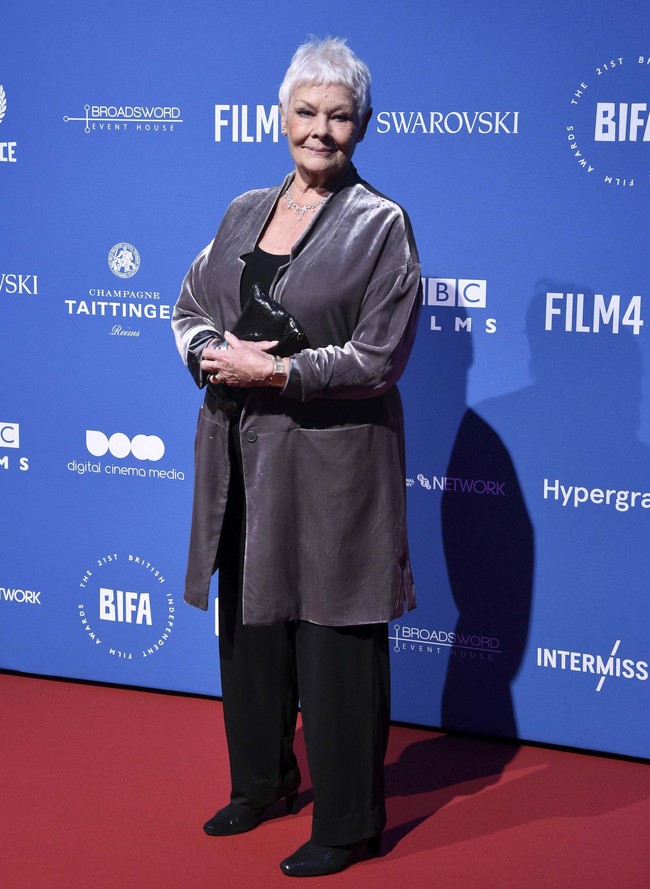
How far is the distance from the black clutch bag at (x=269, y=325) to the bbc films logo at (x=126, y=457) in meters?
1.19

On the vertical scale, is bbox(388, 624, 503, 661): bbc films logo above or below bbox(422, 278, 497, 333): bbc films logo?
below

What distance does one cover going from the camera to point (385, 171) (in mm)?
3225

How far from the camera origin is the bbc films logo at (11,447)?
3.75 meters

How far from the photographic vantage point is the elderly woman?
243 cm

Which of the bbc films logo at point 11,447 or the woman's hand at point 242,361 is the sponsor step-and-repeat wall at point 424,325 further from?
the woman's hand at point 242,361

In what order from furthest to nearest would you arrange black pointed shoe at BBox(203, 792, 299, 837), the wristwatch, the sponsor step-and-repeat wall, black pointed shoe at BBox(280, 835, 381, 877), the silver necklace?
the sponsor step-and-repeat wall < black pointed shoe at BBox(203, 792, 299, 837) < black pointed shoe at BBox(280, 835, 381, 877) < the silver necklace < the wristwatch

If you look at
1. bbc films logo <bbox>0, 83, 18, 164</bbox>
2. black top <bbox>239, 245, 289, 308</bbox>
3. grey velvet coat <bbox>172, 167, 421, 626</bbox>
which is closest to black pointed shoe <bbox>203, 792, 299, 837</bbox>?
grey velvet coat <bbox>172, 167, 421, 626</bbox>

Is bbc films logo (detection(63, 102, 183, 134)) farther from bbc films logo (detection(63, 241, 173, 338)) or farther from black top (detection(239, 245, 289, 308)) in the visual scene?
black top (detection(239, 245, 289, 308))

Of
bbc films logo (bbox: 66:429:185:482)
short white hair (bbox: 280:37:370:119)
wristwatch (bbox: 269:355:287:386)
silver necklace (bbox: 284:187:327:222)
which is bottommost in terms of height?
bbc films logo (bbox: 66:429:185:482)

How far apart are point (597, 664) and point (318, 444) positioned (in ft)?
4.18

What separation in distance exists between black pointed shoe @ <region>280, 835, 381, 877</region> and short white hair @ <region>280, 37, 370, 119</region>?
1649mm

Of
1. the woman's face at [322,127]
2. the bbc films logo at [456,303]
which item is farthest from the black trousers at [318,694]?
the bbc films logo at [456,303]

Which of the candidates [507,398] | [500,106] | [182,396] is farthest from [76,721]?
[500,106]

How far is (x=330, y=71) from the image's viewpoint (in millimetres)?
2395
